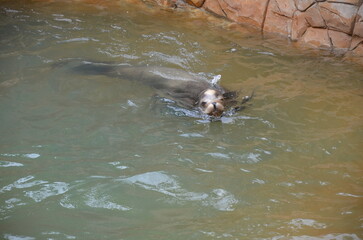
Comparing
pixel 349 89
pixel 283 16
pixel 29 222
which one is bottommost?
pixel 29 222

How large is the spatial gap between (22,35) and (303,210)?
5483 millimetres

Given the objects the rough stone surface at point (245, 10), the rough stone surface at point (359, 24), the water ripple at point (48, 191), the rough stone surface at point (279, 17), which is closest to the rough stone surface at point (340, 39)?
the rough stone surface at point (359, 24)

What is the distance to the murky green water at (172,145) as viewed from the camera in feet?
12.5

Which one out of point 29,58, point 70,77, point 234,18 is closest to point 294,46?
point 234,18

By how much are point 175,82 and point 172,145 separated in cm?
171

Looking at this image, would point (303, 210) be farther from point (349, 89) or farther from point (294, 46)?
point (294, 46)

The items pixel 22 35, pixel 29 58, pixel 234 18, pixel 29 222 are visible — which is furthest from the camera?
pixel 234 18

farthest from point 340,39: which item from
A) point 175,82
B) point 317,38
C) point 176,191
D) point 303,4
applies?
point 176,191

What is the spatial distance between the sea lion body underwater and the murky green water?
21cm

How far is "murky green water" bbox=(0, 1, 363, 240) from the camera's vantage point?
3.80 m

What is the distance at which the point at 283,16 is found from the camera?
8.17 metres

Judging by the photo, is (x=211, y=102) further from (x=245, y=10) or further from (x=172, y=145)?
(x=245, y=10)

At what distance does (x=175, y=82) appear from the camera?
6.51m

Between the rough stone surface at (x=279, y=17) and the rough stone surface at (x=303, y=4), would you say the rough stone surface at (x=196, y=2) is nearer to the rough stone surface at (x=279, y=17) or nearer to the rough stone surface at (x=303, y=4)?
the rough stone surface at (x=279, y=17)
